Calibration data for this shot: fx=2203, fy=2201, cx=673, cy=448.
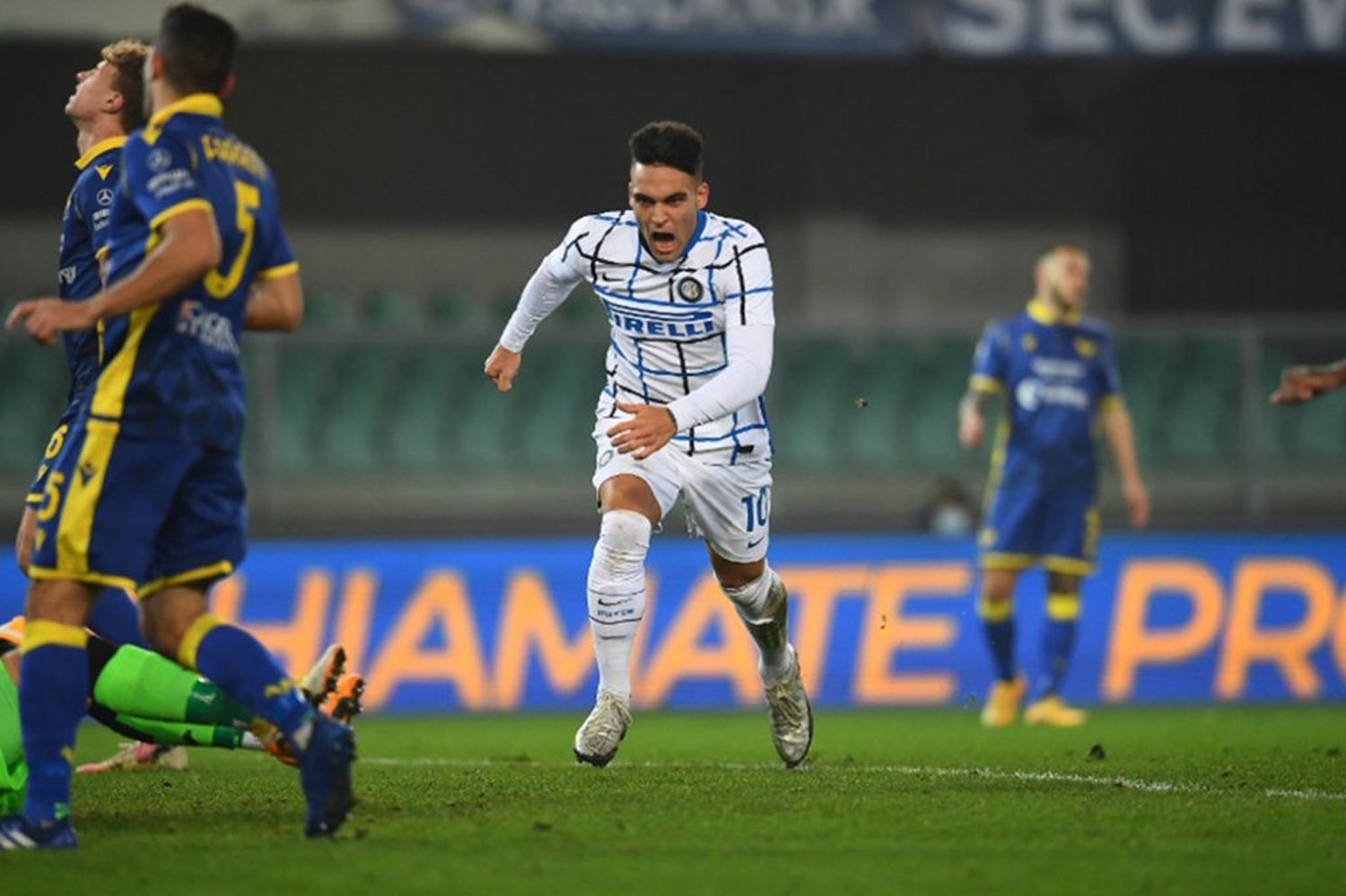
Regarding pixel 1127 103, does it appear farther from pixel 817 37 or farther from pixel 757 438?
pixel 757 438

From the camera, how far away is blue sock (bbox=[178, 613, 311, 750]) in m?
5.79

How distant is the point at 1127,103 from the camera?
18688 millimetres

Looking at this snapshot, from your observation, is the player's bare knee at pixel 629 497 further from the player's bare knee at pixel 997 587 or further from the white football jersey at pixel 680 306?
the player's bare knee at pixel 997 587

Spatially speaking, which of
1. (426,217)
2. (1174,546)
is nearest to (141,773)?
(1174,546)

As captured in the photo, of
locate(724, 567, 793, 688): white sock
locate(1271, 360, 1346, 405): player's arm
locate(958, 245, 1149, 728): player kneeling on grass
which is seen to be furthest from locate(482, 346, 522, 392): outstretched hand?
locate(958, 245, 1149, 728): player kneeling on grass

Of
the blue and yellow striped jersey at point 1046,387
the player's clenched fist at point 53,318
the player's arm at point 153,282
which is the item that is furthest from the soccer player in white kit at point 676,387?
the blue and yellow striped jersey at point 1046,387

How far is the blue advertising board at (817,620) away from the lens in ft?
43.3

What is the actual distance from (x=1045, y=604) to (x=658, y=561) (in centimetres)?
237

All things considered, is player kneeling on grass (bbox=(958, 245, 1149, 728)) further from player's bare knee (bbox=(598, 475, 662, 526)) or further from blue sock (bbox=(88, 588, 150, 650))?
blue sock (bbox=(88, 588, 150, 650))

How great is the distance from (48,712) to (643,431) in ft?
6.92

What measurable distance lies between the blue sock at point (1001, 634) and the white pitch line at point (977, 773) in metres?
3.90

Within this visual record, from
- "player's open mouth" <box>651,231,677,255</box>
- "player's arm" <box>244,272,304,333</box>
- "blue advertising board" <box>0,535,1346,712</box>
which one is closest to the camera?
"player's arm" <box>244,272,304,333</box>

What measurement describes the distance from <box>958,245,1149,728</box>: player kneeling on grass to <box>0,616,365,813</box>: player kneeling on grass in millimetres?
A: 6005

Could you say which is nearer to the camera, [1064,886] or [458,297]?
[1064,886]
